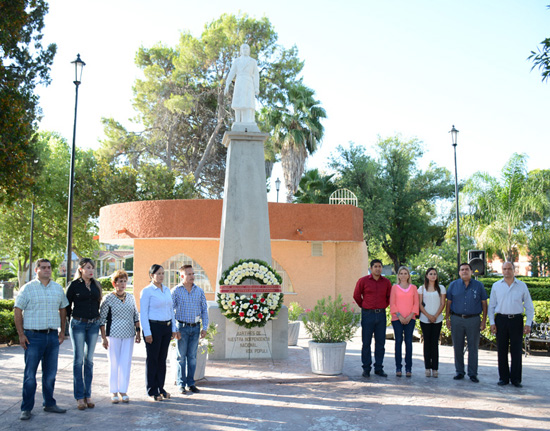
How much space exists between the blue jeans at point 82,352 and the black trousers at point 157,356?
72 centimetres

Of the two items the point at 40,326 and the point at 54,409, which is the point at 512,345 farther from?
the point at 40,326

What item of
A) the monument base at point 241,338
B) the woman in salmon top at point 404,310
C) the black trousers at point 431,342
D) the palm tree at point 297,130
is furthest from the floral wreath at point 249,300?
the palm tree at point 297,130

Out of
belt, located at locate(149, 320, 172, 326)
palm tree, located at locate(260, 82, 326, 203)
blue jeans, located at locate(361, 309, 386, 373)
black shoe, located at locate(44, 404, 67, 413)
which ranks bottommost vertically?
black shoe, located at locate(44, 404, 67, 413)

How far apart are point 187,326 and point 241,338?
2558 mm

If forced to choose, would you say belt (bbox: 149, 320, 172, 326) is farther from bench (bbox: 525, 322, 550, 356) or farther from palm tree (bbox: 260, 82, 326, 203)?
palm tree (bbox: 260, 82, 326, 203)

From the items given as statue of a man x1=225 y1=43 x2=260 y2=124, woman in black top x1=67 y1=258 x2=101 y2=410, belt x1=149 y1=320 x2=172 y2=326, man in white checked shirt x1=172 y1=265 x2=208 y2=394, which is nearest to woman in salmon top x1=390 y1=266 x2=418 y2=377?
man in white checked shirt x1=172 y1=265 x2=208 y2=394

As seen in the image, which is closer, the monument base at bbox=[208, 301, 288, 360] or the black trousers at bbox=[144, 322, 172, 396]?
the black trousers at bbox=[144, 322, 172, 396]

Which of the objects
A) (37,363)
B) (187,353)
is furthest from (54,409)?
(187,353)

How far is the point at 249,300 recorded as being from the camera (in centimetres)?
921

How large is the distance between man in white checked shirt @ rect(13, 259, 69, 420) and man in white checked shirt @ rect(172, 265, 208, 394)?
1562 millimetres

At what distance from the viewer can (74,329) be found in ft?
20.1

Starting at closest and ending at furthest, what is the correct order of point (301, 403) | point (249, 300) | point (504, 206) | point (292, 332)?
point (301, 403)
point (249, 300)
point (292, 332)
point (504, 206)

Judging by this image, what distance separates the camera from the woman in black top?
6.14 meters

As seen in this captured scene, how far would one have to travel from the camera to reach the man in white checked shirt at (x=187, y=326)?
712 cm
